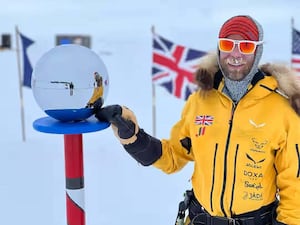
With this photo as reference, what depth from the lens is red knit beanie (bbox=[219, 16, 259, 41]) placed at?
1.62 meters

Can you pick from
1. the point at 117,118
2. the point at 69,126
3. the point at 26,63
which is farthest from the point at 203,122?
A: the point at 26,63

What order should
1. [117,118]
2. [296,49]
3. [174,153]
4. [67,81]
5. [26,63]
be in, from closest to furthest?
[67,81] → [117,118] → [174,153] → [296,49] → [26,63]

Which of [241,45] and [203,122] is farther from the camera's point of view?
[203,122]

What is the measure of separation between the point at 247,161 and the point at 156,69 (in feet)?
11.6

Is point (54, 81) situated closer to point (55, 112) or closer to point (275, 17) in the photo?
point (55, 112)

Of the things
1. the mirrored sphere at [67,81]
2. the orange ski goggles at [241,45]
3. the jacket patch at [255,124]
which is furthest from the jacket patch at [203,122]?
the mirrored sphere at [67,81]

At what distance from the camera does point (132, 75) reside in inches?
373

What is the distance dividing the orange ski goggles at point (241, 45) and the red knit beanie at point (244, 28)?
2cm

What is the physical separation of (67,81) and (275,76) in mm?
665

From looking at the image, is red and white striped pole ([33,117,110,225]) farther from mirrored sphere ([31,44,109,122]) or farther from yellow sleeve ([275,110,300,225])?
yellow sleeve ([275,110,300,225])

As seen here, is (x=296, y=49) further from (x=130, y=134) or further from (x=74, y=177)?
(x=74, y=177)

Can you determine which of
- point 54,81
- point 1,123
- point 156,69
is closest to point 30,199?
point 156,69

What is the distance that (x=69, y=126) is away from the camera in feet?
5.35

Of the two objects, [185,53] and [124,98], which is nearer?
[185,53]
